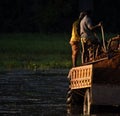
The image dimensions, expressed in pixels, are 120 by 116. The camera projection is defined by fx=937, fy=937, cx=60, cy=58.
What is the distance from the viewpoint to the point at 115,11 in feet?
266

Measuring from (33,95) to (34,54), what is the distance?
21.4m

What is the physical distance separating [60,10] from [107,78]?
59460 millimetres

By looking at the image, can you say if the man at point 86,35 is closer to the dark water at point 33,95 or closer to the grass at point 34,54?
the dark water at point 33,95

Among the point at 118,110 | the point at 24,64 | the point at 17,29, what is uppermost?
the point at 17,29

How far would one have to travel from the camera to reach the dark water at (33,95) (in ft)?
69.8

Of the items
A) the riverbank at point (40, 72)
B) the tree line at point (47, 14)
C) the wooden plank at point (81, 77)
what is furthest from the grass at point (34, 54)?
the tree line at point (47, 14)

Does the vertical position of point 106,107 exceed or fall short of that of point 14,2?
it falls short

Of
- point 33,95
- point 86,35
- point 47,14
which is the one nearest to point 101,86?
point 86,35

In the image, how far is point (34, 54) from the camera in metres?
46.7

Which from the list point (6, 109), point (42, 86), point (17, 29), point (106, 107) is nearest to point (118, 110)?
point (106, 107)

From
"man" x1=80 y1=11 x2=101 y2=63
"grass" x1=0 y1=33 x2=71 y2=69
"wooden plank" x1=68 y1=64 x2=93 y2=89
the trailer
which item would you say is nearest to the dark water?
the trailer

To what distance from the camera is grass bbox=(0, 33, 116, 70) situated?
1507 inches

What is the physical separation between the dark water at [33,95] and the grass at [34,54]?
441cm

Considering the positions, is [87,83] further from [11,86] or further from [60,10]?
[60,10]
